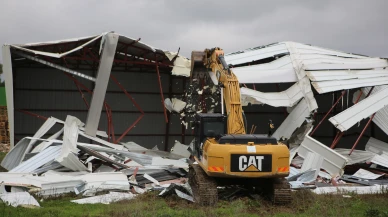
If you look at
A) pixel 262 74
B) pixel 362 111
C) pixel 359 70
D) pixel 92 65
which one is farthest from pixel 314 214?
pixel 92 65

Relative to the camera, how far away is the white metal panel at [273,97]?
64.4 ft

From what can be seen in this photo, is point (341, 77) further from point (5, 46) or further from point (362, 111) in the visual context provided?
point (5, 46)

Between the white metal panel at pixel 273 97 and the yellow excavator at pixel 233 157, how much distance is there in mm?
6086

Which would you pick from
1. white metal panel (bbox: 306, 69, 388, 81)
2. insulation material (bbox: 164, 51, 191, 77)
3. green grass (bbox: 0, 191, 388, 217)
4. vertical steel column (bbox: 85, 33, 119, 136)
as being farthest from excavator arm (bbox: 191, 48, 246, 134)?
insulation material (bbox: 164, 51, 191, 77)

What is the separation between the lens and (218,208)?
11.3 m

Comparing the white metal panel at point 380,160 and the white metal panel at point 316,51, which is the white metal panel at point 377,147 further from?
the white metal panel at point 316,51

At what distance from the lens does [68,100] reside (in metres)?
25.4

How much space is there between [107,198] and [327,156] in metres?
8.82

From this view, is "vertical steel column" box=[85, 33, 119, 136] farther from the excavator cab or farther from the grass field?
the excavator cab

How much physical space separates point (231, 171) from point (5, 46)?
40.5 ft

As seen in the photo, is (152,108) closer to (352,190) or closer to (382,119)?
(382,119)

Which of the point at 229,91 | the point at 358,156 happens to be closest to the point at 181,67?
the point at 358,156

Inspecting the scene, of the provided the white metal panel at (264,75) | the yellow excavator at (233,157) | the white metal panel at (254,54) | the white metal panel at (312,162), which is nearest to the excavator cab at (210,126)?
the yellow excavator at (233,157)

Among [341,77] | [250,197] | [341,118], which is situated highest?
[341,77]
